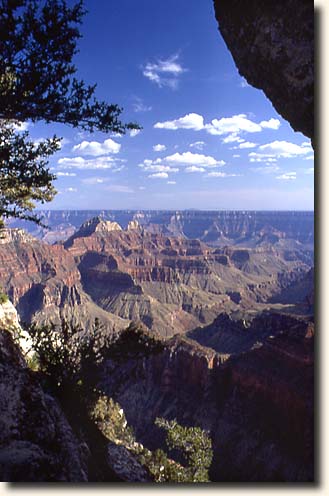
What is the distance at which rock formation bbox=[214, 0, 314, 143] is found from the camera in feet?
29.0

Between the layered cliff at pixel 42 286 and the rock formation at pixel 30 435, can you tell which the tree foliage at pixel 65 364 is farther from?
the layered cliff at pixel 42 286

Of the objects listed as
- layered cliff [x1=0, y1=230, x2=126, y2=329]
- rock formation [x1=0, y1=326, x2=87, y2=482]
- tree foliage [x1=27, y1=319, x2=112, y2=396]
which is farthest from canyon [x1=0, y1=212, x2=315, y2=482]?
layered cliff [x1=0, y1=230, x2=126, y2=329]

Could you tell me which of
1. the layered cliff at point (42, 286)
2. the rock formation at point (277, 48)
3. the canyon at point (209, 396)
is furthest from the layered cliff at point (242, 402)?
the layered cliff at point (42, 286)

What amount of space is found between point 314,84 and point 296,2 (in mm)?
2247

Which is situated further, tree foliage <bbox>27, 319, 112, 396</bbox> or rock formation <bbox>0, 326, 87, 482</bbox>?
tree foliage <bbox>27, 319, 112, 396</bbox>

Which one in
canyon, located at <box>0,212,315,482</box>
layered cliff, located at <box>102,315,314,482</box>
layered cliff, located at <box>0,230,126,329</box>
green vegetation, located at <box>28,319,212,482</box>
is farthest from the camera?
layered cliff, located at <box>0,230,126,329</box>

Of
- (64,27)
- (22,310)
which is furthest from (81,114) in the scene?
(22,310)

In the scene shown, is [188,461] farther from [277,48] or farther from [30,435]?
[277,48]

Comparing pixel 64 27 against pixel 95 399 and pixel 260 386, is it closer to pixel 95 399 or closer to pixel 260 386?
pixel 95 399

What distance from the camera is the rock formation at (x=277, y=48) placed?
348 inches

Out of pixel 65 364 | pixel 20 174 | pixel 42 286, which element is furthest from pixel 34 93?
pixel 42 286

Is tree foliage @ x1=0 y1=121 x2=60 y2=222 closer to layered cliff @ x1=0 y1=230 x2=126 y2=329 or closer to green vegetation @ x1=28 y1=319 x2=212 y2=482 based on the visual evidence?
green vegetation @ x1=28 y1=319 x2=212 y2=482

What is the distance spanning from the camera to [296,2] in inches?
343

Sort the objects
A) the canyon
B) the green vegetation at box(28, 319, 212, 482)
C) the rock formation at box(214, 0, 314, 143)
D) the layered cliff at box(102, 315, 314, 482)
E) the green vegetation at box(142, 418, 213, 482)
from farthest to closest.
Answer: the layered cliff at box(102, 315, 314, 482), the green vegetation at box(28, 319, 212, 482), the green vegetation at box(142, 418, 213, 482), the canyon, the rock formation at box(214, 0, 314, 143)
